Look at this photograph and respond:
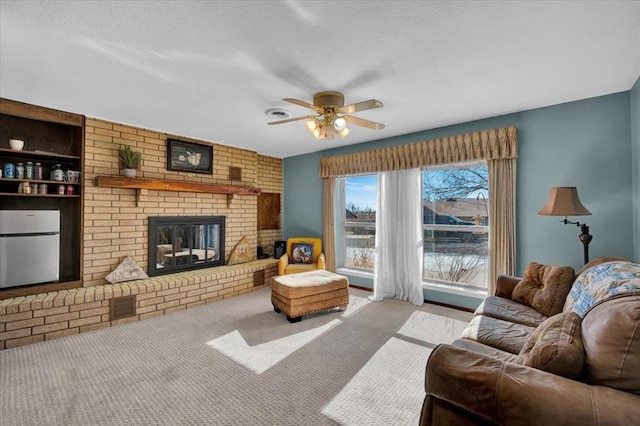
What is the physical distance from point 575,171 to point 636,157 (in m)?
0.43

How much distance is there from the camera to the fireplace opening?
396 cm

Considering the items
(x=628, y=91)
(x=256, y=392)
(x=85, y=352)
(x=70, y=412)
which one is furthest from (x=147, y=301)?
(x=628, y=91)

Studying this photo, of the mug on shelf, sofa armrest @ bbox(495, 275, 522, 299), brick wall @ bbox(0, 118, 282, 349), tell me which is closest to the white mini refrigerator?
brick wall @ bbox(0, 118, 282, 349)

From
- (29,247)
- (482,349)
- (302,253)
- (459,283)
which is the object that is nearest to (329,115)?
(482,349)

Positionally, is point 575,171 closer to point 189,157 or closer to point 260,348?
point 260,348

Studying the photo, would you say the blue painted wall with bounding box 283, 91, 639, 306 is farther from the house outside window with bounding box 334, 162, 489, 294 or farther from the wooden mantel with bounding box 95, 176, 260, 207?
the wooden mantel with bounding box 95, 176, 260, 207

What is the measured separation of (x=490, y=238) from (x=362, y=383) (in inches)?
92.0

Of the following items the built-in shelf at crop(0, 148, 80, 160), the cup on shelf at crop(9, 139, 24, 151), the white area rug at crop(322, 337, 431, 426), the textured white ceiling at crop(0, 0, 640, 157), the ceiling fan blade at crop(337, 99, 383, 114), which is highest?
the textured white ceiling at crop(0, 0, 640, 157)

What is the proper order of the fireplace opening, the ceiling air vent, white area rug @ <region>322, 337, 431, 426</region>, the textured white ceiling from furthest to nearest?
the ceiling air vent, the fireplace opening, white area rug @ <region>322, 337, 431, 426</region>, the textured white ceiling

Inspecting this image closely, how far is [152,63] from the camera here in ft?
7.09

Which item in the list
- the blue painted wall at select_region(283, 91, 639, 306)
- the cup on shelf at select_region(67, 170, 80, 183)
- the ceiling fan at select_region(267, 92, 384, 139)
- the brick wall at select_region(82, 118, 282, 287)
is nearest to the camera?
the ceiling fan at select_region(267, 92, 384, 139)

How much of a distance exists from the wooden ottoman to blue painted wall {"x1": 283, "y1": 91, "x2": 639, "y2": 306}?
2110mm

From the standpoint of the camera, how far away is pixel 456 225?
155 inches

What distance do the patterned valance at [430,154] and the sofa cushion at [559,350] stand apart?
2427 mm
